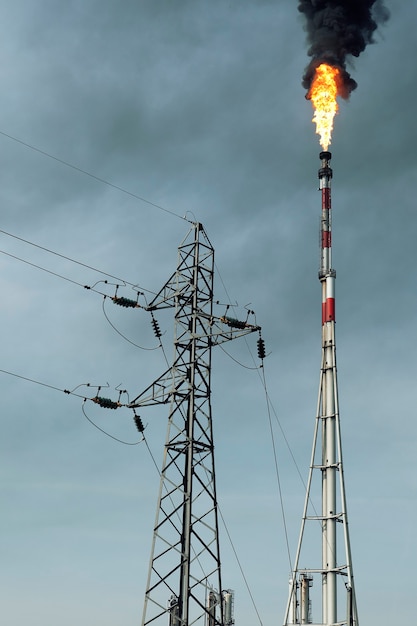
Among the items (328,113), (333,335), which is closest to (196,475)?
(333,335)

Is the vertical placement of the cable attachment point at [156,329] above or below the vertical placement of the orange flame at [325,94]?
below

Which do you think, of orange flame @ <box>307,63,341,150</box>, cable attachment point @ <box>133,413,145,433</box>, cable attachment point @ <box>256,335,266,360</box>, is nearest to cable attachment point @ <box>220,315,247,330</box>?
cable attachment point @ <box>256,335,266,360</box>

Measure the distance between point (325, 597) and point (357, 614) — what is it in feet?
8.95

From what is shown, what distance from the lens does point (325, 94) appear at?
221 ft

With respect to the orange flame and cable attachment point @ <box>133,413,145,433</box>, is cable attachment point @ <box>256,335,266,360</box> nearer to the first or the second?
cable attachment point @ <box>133,413,145,433</box>

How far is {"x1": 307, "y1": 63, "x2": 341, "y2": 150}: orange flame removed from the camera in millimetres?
67125

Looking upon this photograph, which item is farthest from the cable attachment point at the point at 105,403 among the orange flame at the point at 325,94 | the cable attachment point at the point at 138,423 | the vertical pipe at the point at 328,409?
the orange flame at the point at 325,94

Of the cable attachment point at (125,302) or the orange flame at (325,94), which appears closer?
the cable attachment point at (125,302)

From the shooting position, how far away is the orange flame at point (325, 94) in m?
67.1

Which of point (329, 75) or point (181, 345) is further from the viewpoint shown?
point (329, 75)

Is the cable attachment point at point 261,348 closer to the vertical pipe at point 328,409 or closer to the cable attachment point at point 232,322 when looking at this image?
the cable attachment point at point 232,322

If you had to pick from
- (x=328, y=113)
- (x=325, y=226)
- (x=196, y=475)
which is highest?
(x=328, y=113)

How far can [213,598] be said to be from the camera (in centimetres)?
6738

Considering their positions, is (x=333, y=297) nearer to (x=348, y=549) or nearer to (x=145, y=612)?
(x=348, y=549)
